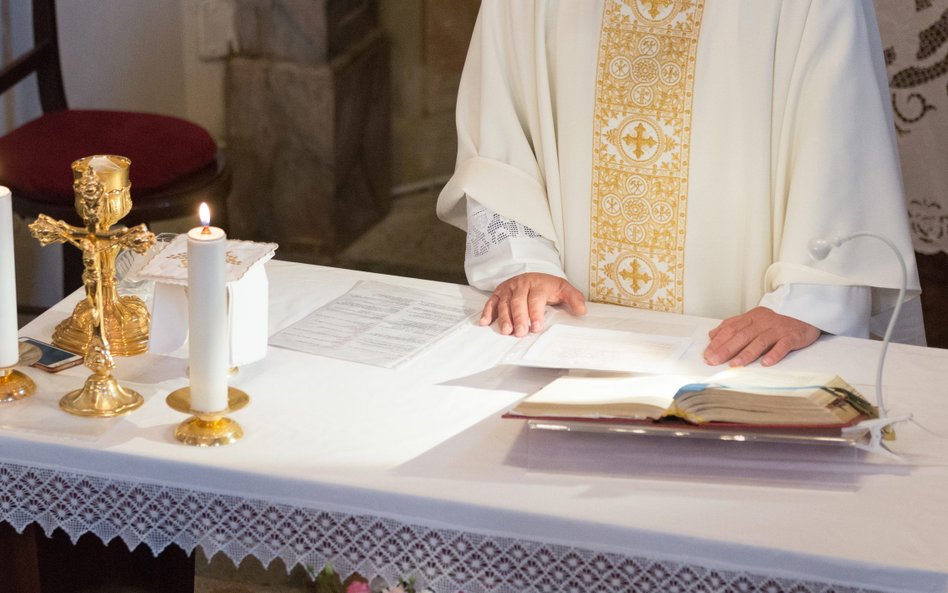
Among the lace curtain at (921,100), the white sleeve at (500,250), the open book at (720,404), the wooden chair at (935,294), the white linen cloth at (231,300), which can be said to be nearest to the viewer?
the open book at (720,404)

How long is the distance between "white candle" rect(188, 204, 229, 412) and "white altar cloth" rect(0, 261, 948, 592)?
11 centimetres

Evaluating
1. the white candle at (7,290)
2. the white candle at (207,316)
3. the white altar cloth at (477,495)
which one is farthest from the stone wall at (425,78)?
the white candle at (207,316)

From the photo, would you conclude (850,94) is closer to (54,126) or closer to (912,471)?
(912,471)

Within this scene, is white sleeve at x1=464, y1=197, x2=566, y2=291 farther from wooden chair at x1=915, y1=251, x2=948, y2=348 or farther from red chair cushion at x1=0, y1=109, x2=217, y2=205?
wooden chair at x1=915, y1=251, x2=948, y2=348

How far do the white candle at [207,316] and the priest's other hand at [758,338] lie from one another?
0.93 meters

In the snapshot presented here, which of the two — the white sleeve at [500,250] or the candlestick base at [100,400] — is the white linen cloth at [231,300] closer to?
the candlestick base at [100,400]

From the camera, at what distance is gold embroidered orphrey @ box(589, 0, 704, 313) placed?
9.69ft

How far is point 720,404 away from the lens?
1.98m

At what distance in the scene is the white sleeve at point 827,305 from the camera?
257 centimetres

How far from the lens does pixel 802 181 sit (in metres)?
2.74

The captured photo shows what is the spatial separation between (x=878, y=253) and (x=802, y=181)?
0.72ft

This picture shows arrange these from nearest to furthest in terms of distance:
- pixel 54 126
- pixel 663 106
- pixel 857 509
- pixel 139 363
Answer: pixel 857 509 < pixel 139 363 < pixel 663 106 < pixel 54 126

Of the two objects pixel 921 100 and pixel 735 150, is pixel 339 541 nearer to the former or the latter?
pixel 735 150

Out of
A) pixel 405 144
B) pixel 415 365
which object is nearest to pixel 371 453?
pixel 415 365
